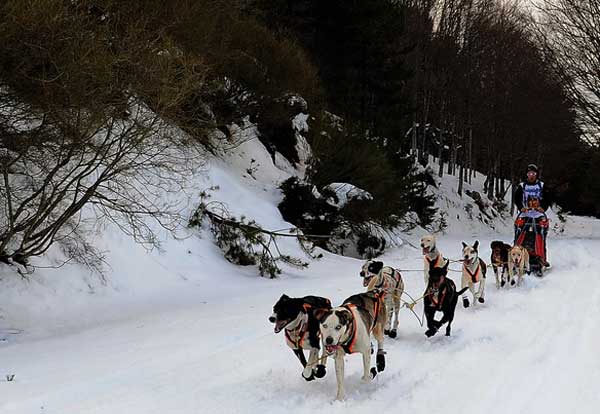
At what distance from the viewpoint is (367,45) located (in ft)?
84.7

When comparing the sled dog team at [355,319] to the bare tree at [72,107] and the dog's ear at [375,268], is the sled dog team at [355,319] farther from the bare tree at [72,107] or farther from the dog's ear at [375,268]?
the bare tree at [72,107]

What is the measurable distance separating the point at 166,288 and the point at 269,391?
5.95m

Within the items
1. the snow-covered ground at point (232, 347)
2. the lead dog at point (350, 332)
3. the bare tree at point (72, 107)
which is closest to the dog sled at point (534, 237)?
the snow-covered ground at point (232, 347)

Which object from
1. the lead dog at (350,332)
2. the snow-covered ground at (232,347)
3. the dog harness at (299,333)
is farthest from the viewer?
the dog harness at (299,333)

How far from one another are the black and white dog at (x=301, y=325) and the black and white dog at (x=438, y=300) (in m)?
1.94

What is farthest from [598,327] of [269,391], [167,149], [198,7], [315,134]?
[315,134]

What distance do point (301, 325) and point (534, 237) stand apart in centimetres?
862

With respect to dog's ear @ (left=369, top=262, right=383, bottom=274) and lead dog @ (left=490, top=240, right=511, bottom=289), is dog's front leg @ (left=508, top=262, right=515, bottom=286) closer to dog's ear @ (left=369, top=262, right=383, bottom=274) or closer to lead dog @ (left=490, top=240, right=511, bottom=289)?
lead dog @ (left=490, top=240, right=511, bottom=289)

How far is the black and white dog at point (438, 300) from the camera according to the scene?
22.4 feet

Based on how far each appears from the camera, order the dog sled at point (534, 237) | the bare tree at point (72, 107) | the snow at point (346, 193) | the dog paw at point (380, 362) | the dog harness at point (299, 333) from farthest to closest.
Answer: the snow at point (346, 193) < the dog sled at point (534, 237) < the bare tree at point (72, 107) < the dog paw at point (380, 362) < the dog harness at point (299, 333)

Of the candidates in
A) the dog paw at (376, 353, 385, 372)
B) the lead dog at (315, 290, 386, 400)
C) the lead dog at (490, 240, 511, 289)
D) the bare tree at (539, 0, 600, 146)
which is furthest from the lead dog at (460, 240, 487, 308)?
the bare tree at (539, 0, 600, 146)

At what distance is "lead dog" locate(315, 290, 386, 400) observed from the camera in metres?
4.75

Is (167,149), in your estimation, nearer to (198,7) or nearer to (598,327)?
(198,7)

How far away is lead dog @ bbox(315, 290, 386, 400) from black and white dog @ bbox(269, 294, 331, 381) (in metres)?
0.16
